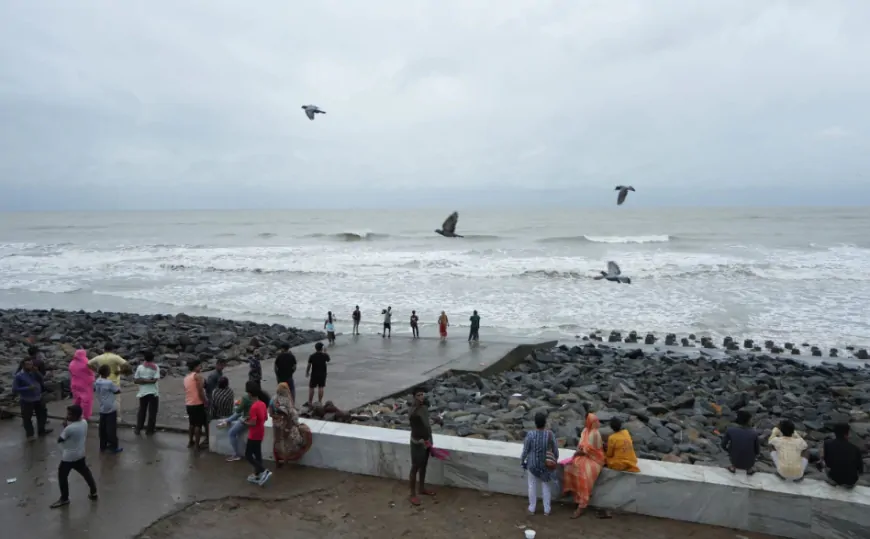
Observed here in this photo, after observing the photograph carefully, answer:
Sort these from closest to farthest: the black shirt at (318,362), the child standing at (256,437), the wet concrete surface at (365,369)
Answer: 1. the child standing at (256,437)
2. the black shirt at (318,362)
3. the wet concrete surface at (365,369)

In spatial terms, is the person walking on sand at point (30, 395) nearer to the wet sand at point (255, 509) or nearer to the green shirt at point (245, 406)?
the wet sand at point (255, 509)

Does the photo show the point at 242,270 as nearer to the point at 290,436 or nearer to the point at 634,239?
the point at 290,436

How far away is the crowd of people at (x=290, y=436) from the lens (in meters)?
5.02

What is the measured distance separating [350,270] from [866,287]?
2724cm

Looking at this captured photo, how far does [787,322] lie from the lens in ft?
67.1

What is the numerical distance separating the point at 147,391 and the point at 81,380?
76cm

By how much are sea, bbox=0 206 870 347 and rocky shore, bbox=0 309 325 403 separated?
306 centimetres

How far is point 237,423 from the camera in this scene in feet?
20.6

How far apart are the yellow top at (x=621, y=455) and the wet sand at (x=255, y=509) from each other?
0.42 m

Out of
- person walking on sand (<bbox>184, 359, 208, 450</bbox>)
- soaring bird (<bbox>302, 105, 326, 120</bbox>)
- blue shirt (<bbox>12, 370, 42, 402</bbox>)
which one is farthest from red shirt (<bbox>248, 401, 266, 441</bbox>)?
soaring bird (<bbox>302, 105, 326, 120</bbox>)

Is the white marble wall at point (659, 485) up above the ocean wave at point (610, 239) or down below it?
below

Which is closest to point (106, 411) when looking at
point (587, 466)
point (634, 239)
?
point (587, 466)

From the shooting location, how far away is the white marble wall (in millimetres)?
4594

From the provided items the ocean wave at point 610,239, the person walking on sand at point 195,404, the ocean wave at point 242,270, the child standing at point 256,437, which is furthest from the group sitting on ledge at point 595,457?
the ocean wave at point 610,239
